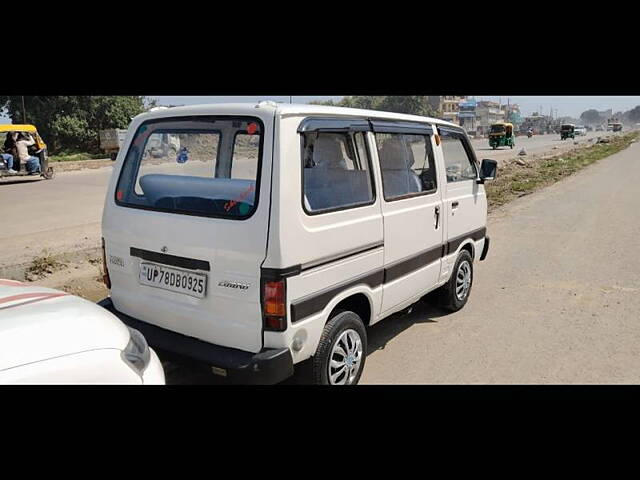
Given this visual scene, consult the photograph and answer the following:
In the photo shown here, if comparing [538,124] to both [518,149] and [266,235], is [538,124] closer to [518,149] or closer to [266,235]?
[518,149]

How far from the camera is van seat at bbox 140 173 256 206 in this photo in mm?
3320

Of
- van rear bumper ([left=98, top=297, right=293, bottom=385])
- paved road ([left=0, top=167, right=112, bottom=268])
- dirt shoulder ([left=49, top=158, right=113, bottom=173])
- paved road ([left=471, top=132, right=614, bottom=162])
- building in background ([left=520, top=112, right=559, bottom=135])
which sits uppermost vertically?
building in background ([left=520, top=112, right=559, bottom=135])

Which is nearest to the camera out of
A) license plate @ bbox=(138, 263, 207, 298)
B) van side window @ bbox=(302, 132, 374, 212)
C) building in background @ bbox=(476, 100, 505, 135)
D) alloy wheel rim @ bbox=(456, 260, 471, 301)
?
license plate @ bbox=(138, 263, 207, 298)

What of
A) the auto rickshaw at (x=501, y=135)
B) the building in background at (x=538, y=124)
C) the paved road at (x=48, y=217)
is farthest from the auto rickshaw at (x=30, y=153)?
the building in background at (x=538, y=124)

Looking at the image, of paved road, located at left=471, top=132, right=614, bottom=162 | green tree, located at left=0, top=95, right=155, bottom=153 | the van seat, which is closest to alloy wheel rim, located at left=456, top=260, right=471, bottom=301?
the van seat

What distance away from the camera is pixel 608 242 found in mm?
8266

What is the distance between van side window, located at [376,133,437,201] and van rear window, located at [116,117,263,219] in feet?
3.60

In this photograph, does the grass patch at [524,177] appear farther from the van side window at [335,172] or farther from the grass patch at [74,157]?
the grass patch at [74,157]

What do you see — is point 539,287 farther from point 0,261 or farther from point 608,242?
point 0,261

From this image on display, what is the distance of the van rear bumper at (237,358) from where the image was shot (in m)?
2.82

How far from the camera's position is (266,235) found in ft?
9.29

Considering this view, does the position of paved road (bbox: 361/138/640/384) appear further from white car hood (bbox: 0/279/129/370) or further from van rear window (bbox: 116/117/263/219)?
white car hood (bbox: 0/279/129/370)

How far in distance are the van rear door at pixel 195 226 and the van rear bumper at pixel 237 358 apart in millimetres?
55
